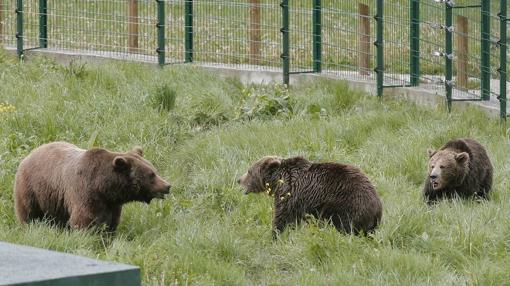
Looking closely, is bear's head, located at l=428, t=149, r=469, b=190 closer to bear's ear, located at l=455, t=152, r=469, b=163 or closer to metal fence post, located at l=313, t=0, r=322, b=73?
bear's ear, located at l=455, t=152, r=469, b=163

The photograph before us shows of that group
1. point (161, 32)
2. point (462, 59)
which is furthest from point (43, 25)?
point (462, 59)

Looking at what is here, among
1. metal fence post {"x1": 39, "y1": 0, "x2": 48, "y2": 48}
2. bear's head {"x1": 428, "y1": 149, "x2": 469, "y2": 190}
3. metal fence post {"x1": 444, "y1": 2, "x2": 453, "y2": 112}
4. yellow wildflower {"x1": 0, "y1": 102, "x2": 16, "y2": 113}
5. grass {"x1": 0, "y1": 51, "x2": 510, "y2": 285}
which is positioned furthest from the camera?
metal fence post {"x1": 39, "y1": 0, "x2": 48, "y2": 48}


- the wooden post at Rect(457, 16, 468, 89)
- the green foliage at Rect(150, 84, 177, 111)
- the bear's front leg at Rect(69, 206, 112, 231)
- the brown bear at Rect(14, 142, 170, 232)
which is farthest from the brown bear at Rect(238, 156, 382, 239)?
the wooden post at Rect(457, 16, 468, 89)

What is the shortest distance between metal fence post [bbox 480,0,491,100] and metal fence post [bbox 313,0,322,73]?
2120 millimetres

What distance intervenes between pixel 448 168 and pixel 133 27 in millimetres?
7652

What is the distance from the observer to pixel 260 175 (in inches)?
365

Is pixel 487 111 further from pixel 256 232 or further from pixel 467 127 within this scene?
pixel 256 232

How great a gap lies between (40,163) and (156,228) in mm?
1068

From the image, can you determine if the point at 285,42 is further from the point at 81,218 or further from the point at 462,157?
the point at 81,218

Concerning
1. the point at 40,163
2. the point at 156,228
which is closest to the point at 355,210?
the point at 156,228

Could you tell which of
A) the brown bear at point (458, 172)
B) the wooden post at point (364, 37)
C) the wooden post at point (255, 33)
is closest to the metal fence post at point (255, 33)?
the wooden post at point (255, 33)

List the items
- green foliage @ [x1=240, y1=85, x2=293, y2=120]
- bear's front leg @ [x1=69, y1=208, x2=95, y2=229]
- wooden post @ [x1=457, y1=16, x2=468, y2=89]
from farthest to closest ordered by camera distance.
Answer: wooden post @ [x1=457, y1=16, x2=468, y2=89]
green foliage @ [x1=240, y1=85, x2=293, y2=120]
bear's front leg @ [x1=69, y1=208, x2=95, y2=229]

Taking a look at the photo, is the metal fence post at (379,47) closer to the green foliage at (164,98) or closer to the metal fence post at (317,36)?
the metal fence post at (317,36)

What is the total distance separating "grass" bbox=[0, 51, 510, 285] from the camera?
25.8ft
